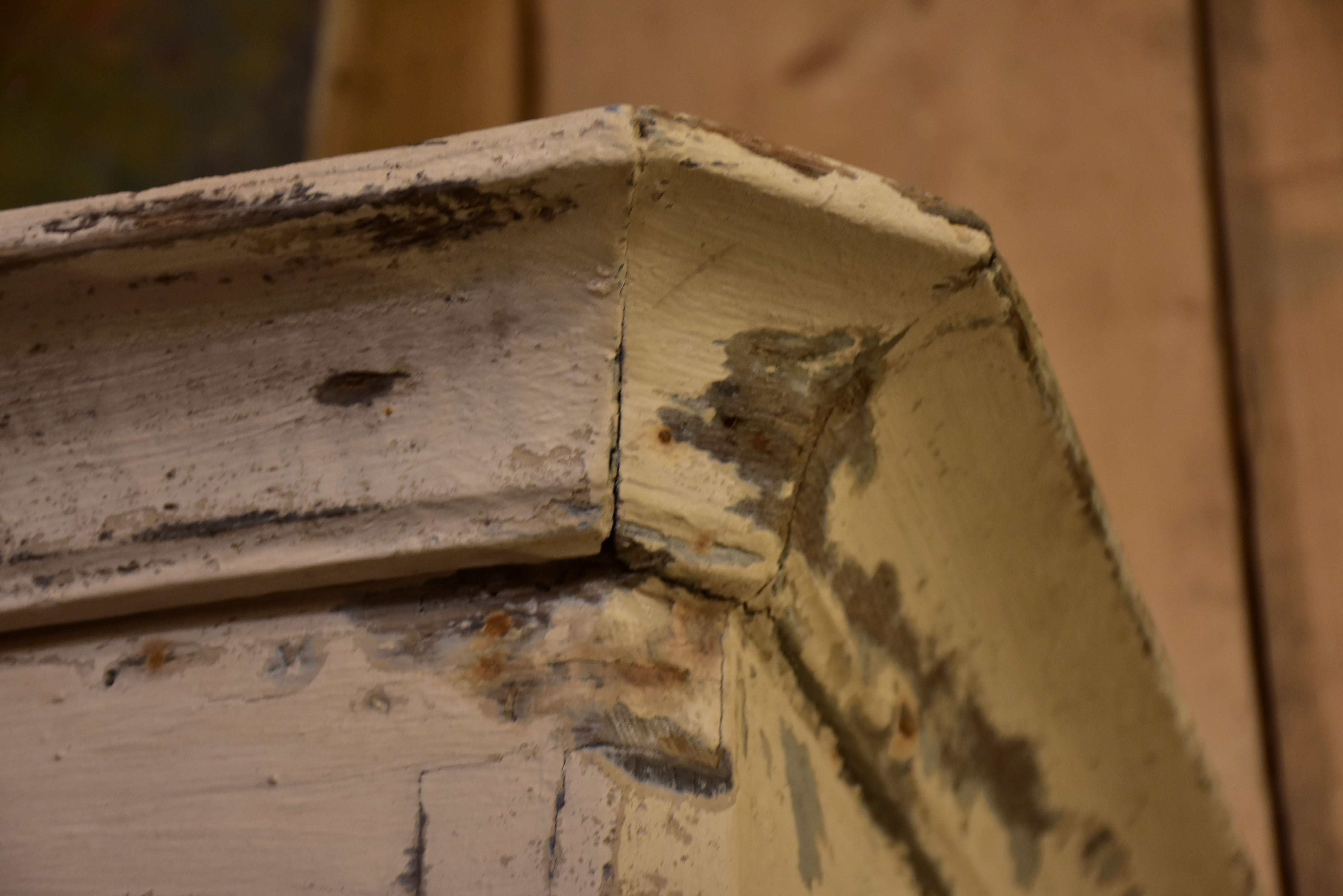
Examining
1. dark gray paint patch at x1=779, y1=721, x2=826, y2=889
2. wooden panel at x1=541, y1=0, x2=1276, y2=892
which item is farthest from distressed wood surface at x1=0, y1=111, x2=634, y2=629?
wooden panel at x1=541, y1=0, x2=1276, y2=892

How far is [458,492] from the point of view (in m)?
0.27

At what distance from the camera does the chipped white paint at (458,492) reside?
0.26 meters

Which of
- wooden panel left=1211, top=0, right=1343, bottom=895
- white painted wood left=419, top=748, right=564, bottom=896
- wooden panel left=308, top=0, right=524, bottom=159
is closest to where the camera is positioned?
white painted wood left=419, top=748, right=564, bottom=896

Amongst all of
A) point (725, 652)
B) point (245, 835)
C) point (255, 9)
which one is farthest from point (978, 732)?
point (255, 9)

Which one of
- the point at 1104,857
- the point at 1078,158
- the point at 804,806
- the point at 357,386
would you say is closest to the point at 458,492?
the point at 357,386

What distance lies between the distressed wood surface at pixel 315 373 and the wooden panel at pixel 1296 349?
2.03 ft

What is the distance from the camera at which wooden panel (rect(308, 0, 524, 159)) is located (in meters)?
0.87

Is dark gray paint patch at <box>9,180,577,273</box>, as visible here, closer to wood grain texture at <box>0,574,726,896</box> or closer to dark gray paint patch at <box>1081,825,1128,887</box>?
wood grain texture at <box>0,574,726,896</box>

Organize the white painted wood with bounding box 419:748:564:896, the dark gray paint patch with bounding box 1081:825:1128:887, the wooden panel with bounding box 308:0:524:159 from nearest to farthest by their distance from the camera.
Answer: the white painted wood with bounding box 419:748:564:896
the dark gray paint patch with bounding box 1081:825:1128:887
the wooden panel with bounding box 308:0:524:159

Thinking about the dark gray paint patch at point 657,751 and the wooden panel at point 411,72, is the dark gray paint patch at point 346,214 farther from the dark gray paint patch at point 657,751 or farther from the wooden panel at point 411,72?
the wooden panel at point 411,72

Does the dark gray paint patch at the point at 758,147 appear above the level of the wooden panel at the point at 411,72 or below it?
below

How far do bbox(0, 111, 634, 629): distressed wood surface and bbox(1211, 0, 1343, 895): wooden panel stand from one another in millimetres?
617

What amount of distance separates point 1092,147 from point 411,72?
22.8 inches

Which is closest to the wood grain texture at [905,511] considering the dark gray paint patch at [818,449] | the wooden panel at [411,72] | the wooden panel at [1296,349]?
the dark gray paint patch at [818,449]
